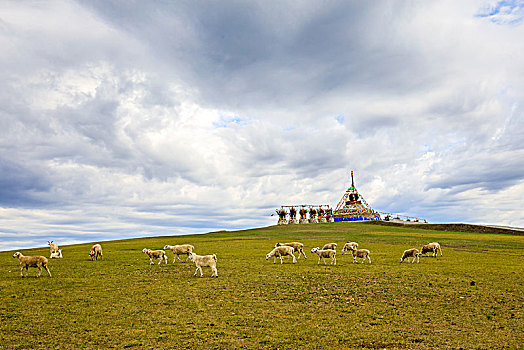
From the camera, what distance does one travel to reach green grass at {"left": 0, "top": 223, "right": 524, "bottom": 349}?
1189 cm

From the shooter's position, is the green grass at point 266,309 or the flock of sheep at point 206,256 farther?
the flock of sheep at point 206,256

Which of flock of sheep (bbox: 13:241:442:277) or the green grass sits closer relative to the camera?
the green grass

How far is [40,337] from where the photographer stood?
1212 centimetres

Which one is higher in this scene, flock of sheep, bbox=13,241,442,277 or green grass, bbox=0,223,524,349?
flock of sheep, bbox=13,241,442,277

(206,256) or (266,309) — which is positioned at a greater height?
(206,256)

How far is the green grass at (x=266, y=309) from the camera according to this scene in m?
11.9

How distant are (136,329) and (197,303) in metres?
3.69

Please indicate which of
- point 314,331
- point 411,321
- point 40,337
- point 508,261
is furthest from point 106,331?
point 508,261

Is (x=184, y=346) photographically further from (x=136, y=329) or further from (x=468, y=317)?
→ (x=468, y=317)

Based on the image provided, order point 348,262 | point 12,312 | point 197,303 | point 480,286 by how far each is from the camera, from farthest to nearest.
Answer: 1. point 348,262
2. point 480,286
3. point 197,303
4. point 12,312

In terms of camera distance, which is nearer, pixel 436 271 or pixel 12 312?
pixel 12 312

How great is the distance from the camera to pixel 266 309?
1533 centimetres

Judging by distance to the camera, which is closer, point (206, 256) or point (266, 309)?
point (266, 309)

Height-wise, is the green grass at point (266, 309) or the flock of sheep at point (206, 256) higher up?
the flock of sheep at point (206, 256)
